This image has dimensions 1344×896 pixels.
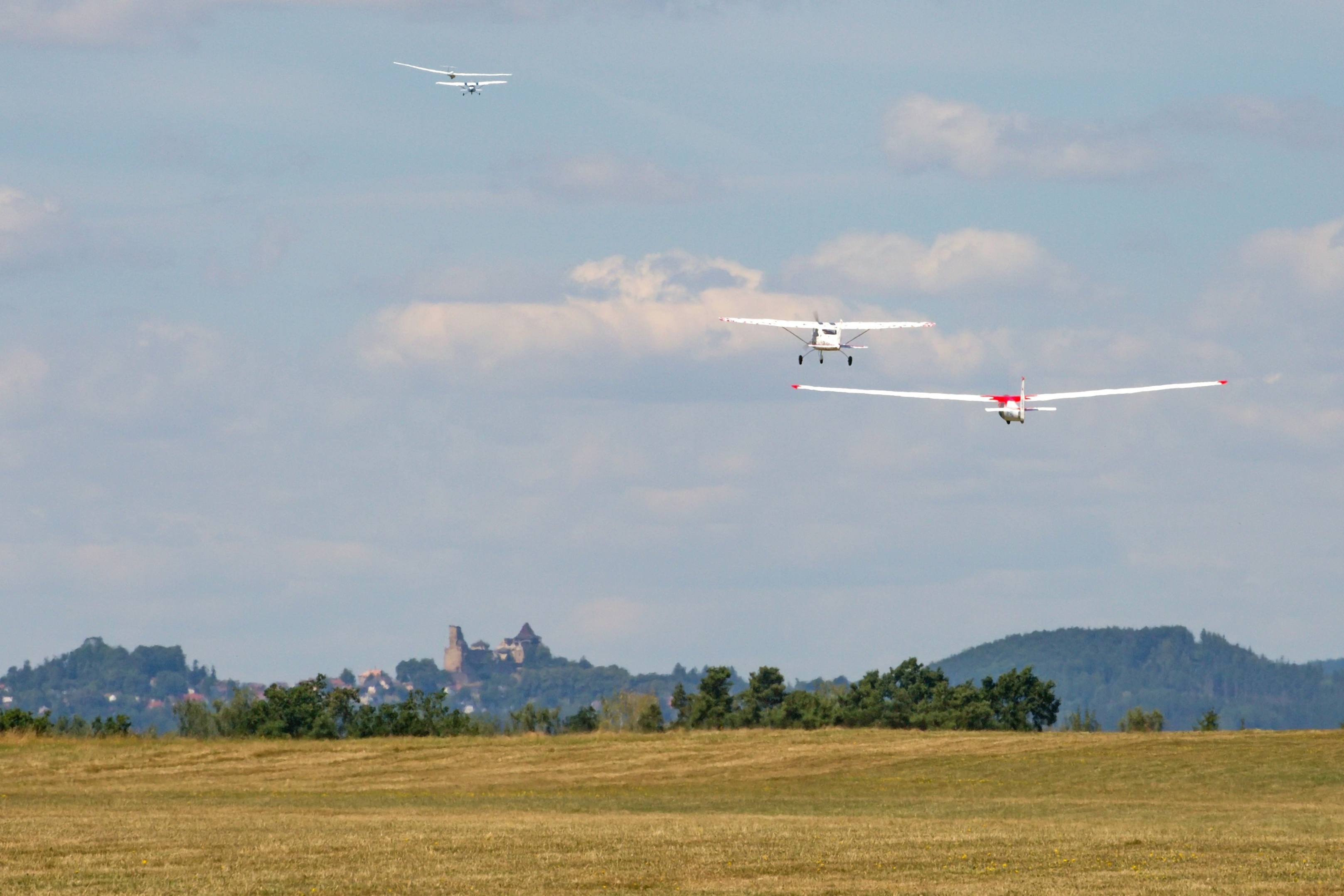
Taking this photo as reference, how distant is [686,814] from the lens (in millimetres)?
46750

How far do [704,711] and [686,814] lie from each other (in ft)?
204

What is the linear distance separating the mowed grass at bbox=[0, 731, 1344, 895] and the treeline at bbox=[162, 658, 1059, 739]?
15.1 meters

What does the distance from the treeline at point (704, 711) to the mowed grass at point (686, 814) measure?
15129 mm

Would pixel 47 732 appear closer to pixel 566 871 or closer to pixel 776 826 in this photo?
pixel 776 826

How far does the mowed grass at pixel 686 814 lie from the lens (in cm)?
3159

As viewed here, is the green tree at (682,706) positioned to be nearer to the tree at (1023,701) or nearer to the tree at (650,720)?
the tree at (650,720)

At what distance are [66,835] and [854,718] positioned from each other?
2792 inches

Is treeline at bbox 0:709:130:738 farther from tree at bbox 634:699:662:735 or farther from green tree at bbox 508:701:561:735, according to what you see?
tree at bbox 634:699:662:735

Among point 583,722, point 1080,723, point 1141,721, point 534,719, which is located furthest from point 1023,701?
point 534,719

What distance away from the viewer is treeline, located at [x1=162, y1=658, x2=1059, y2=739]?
91812mm

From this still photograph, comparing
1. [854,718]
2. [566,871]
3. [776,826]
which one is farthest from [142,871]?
[854,718]

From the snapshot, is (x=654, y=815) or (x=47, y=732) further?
(x=47, y=732)

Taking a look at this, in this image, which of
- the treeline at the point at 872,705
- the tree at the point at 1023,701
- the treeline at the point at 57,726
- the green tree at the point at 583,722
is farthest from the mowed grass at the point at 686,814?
the tree at the point at 1023,701

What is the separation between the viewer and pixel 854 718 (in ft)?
344
